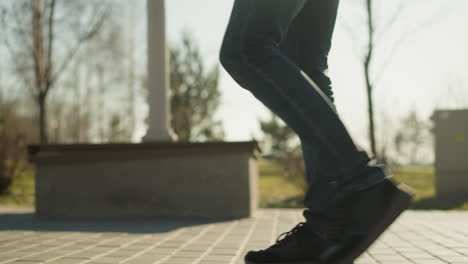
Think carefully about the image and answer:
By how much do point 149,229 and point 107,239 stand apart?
69 centimetres

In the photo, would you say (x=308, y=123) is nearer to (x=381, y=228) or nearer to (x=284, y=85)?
(x=284, y=85)

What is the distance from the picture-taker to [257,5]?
1505 mm

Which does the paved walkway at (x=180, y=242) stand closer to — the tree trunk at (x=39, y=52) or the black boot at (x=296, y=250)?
the black boot at (x=296, y=250)

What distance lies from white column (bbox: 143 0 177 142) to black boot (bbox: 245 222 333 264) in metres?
4.27

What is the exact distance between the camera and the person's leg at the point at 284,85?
141 centimetres

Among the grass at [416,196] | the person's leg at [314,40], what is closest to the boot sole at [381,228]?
Answer: the person's leg at [314,40]

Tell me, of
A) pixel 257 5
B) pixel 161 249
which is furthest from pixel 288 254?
pixel 161 249

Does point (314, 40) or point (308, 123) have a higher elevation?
point (314, 40)

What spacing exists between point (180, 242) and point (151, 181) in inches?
69.9

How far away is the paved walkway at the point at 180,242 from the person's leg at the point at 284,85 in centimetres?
99

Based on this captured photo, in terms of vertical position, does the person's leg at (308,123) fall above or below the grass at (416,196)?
above

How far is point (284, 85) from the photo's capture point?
57.8 inches

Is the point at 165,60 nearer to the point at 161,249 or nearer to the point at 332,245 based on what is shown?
the point at 161,249

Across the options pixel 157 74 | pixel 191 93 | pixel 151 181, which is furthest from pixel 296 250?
pixel 191 93
